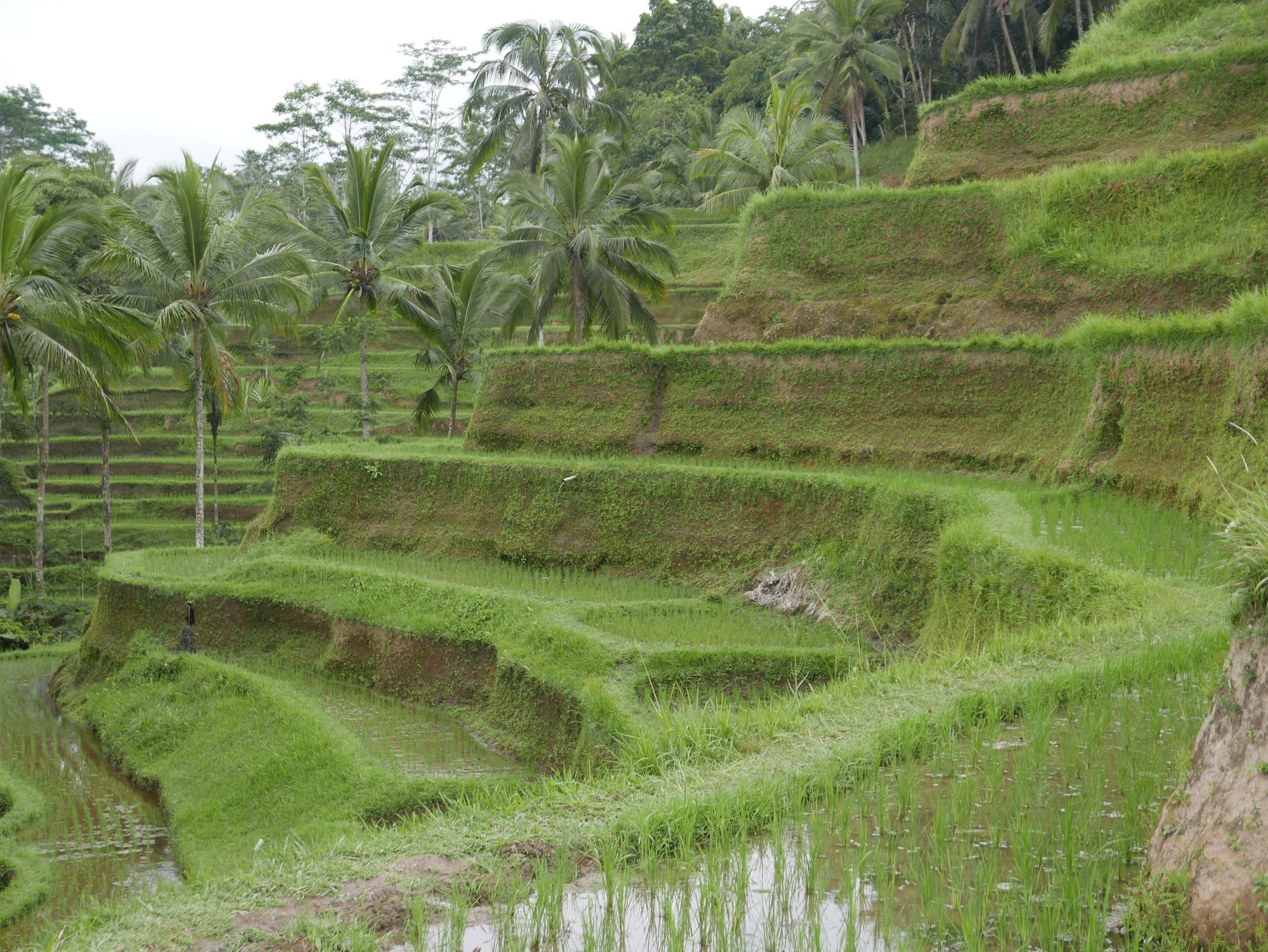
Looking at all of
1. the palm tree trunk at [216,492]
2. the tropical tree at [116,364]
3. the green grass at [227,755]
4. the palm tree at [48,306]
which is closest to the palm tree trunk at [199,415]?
the tropical tree at [116,364]

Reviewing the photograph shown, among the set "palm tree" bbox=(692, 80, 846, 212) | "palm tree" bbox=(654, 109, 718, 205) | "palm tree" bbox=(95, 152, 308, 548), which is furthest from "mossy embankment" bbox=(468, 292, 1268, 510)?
"palm tree" bbox=(654, 109, 718, 205)

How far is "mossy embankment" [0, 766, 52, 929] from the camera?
705cm

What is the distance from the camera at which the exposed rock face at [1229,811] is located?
8.32 ft

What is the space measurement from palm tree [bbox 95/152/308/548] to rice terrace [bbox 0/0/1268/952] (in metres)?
0.11

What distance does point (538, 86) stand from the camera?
28.6 meters

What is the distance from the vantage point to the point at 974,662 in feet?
18.0

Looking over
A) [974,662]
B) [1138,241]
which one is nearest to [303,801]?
[974,662]

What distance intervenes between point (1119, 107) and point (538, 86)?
18235mm

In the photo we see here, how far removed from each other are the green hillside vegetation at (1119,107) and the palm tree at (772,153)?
8138 millimetres

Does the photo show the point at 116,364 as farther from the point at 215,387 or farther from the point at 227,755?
the point at 227,755

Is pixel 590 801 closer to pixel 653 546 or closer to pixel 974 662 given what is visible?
pixel 974 662

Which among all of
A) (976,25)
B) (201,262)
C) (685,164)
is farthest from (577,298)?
(976,25)

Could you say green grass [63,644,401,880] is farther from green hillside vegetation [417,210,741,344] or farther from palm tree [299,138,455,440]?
green hillside vegetation [417,210,741,344]

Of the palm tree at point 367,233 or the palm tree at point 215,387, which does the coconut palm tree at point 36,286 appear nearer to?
the palm tree at point 215,387
